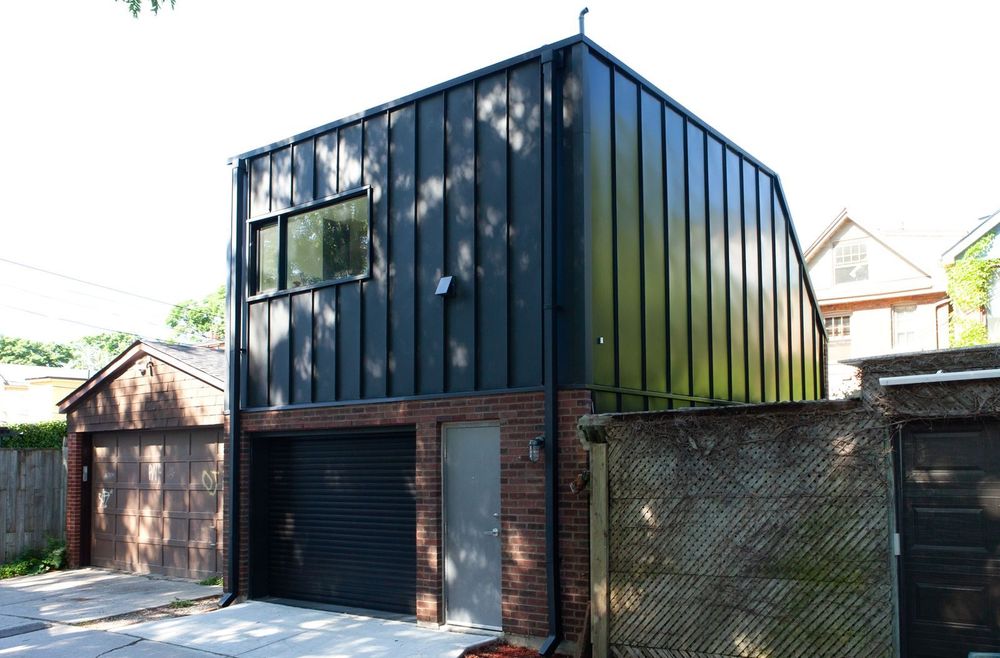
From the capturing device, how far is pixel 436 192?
10977mm

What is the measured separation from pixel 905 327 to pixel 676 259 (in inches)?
727

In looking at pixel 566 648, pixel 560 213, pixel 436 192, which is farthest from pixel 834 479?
pixel 436 192

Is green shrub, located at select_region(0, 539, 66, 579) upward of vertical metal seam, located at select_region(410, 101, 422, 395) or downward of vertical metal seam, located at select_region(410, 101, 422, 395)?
downward

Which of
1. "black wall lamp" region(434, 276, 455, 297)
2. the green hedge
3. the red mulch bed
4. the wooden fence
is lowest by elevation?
the red mulch bed

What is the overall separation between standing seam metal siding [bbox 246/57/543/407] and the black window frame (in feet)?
0.27

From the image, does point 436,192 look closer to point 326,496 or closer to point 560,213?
point 560,213

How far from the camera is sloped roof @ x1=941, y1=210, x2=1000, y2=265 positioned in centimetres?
2131

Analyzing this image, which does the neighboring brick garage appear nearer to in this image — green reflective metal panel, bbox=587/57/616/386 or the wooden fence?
the wooden fence

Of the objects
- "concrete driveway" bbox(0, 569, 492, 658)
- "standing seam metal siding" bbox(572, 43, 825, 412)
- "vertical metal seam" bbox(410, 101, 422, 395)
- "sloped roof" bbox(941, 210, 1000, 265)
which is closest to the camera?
"concrete driveway" bbox(0, 569, 492, 658)

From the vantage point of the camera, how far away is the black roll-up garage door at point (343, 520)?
11.3 meters

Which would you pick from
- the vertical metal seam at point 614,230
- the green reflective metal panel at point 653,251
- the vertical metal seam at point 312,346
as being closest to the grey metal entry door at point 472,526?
the vertical metal seam at point 614,230

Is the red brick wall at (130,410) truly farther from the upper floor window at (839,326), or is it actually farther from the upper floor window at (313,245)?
the upper floor window at (839,326)

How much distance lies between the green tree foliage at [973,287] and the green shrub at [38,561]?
19.6m

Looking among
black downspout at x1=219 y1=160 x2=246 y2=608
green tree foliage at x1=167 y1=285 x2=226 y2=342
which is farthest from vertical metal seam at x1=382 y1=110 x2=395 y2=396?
green tree foliage at x1=167 y1=285 x2=226 y2=342
